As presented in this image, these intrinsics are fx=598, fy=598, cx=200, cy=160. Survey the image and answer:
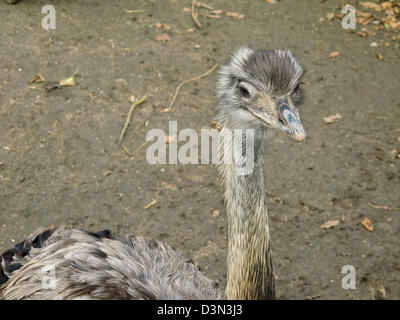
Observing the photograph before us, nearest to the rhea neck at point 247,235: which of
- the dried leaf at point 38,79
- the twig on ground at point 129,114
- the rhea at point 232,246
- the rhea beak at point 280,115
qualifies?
the rhea at point 232,246

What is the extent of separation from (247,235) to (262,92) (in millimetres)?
623

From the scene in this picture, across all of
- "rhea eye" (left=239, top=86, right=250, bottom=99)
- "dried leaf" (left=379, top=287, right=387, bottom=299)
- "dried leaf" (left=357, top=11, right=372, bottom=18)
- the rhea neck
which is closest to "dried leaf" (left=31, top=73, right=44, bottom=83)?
"rhea eye" (left=239, top=86, right=250, bottom=99)

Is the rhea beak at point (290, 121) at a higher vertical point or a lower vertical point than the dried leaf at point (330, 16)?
lower

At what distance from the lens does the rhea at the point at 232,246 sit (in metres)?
2.52

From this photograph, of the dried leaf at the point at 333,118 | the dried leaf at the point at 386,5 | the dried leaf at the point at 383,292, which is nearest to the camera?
the dried leaf at the point at 383,292

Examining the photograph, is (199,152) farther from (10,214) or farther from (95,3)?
(95,3)

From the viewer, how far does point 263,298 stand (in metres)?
2.58

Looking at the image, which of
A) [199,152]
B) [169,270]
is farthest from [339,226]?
[169,270]

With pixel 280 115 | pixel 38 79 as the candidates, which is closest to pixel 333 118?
pixel 38 79

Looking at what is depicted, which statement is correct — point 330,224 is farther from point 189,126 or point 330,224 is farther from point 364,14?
point 364,14

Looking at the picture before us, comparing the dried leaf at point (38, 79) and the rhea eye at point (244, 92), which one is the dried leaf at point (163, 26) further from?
the rhea eye at point (244, 92)

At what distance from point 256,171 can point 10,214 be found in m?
2.25

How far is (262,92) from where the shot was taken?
2.61m

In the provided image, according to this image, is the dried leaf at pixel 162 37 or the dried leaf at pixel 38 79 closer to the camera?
the dried leaf at pixel 38 79
